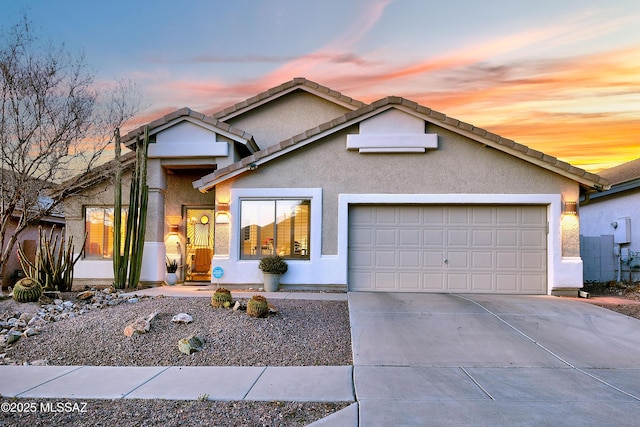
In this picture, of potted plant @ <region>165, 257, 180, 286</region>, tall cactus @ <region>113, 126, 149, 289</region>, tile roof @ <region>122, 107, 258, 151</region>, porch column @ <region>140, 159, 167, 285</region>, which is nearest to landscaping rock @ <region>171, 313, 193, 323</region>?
tall cactus @ <region>113, 126, 149, 289</region>

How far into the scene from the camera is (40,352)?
8.20m

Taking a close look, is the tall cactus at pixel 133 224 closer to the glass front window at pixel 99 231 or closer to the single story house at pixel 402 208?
the glass front window at pixel 99 231

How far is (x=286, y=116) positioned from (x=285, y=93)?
0.77 metres

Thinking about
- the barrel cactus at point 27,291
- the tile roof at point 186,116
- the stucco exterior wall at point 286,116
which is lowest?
the barrel cactus at point 27,291

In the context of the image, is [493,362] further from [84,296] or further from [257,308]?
[84,296]

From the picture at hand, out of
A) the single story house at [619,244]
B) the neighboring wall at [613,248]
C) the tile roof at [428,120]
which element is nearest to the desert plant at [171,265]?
the tile roof at [428,120]

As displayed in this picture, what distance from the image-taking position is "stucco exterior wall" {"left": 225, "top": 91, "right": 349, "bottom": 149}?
17000 mm

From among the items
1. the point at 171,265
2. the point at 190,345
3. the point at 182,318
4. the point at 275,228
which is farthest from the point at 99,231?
the point at 190,345

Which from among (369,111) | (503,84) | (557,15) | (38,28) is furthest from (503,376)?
(38,28)

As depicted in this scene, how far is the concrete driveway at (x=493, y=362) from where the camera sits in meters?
5.43

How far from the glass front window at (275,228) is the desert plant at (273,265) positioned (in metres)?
0.43

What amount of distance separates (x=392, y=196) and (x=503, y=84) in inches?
235

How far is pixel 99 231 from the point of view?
15641 mm

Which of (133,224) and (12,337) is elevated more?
(133,224)
